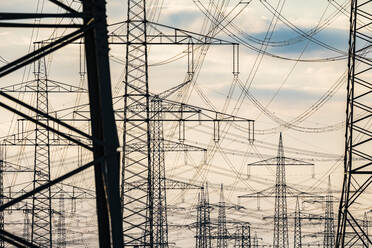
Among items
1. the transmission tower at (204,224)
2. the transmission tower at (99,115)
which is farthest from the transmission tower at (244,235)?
the transmission tower at (99,115)

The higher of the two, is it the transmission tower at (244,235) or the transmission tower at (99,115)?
the transmission tower at (244,235)

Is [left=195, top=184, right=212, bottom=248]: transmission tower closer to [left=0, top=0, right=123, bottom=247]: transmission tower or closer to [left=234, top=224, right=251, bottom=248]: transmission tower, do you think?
[left=234, top=224, right=251, bottom=248]: transmission tower

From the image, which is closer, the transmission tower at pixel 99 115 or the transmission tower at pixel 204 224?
the transmission tower at pixel 99 115

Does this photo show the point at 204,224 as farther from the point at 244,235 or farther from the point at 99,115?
the point at 99,115

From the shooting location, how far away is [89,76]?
1201 cm

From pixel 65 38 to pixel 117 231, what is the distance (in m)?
2.28

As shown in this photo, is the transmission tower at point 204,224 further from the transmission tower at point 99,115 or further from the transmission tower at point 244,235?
the transmission tower at point 99,115

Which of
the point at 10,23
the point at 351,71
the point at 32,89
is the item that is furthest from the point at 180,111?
the point at 10,23

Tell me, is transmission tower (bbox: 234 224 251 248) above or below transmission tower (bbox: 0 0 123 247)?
above

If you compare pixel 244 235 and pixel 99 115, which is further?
pixel 244 235

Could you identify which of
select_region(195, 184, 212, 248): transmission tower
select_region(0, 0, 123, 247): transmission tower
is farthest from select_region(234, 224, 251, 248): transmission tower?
select_region(0, 0, 123, 247): transmission tower

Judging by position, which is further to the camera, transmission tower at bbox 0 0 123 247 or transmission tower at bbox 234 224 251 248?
transmission tower at bbox 234 224 251 248

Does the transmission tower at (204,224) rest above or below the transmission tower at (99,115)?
above

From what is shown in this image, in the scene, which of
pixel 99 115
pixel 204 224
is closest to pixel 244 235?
pixel 204 224
